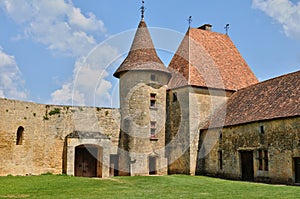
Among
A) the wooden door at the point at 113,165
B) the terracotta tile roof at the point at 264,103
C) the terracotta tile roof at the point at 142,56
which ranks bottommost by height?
the wooden door at the point at 113,165

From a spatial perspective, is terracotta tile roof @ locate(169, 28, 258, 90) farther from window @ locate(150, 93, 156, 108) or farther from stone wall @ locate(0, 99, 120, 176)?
stone wall @ locate(0, 99, 120, 176)

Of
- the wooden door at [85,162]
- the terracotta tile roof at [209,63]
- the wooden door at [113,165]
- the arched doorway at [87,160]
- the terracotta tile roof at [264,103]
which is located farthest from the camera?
the terracotta tile roof at [209,63]

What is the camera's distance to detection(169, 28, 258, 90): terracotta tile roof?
26.4 m

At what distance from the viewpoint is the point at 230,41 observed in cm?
3203

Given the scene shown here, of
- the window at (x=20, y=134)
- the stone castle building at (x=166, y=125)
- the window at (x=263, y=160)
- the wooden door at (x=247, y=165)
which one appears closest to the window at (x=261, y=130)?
the stone castle building at (x=166, y=125)

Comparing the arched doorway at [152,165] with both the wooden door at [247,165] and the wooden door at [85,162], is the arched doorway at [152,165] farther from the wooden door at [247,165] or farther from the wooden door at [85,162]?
the wooden door at [247,165]

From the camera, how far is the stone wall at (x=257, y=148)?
1873 cm

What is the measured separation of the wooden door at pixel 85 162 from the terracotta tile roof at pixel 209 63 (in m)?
7.26

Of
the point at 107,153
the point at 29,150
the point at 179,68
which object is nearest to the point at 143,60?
the point at 179,68

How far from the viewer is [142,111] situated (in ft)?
83.1

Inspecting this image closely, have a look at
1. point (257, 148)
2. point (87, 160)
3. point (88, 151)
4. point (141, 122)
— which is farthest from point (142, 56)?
point (257, 148)

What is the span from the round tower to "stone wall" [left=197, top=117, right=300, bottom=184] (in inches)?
123

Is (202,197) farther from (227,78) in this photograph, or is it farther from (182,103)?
(227,78)

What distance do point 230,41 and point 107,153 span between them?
49.1ft
